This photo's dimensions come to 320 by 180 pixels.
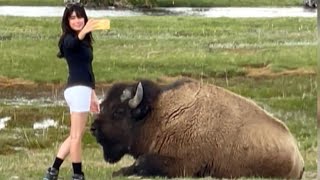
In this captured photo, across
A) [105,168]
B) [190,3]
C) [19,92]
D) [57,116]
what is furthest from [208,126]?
[190,3]

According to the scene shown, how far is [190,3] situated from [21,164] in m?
55.7

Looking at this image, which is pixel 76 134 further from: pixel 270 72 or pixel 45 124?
pixel 270 72

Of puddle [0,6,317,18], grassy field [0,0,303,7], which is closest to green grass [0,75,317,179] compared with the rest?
puddle [0,6,317,18]

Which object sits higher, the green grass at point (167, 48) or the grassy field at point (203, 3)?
the green grass at point (167, 48)

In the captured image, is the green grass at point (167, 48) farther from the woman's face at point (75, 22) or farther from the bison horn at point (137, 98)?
the woman's face at point (75, 22)

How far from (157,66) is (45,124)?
8398mm

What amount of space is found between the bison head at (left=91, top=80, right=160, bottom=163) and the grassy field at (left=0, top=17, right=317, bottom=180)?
42 cm

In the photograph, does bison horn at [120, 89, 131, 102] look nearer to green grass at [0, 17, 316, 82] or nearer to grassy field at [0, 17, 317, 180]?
grassy field at [0, 17, 317, 180]

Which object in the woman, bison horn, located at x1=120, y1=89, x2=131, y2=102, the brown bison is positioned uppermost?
the woman

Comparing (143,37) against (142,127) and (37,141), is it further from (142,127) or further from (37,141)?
(142,127)

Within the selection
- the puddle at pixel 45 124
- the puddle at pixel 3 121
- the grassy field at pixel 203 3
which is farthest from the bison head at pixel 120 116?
the grassy field at pixel 203 3

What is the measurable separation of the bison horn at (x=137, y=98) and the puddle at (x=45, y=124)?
820cm

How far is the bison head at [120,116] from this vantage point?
11.5 metres

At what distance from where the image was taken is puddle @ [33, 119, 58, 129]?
19531 mm
